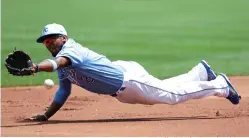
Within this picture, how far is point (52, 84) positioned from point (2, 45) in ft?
19.8

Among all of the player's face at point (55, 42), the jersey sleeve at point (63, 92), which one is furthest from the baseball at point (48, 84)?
the player's face at point (55, 42)

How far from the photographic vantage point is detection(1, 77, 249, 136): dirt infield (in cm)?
615

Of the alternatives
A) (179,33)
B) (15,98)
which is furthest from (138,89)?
(179,33)

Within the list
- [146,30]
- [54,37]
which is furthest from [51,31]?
[146,30]

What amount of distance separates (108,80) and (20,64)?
110 cm

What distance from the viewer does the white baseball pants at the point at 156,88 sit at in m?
7.12

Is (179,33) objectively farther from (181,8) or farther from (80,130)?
(80,130)

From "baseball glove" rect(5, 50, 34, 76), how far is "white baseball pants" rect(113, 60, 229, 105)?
48.7 inches

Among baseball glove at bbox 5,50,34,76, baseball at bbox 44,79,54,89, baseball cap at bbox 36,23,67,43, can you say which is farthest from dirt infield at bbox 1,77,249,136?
baseball cap at bbox 36,23,67,43

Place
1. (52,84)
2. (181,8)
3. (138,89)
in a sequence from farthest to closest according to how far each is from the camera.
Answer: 1. (181,8)
2. (52,84)
3. (138,89)

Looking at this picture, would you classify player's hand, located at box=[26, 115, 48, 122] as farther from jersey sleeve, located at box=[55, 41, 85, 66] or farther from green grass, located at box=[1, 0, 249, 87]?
green grass, located at box=[1, 0, 249, 87]

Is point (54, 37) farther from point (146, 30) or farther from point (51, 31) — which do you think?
point (146, 30)

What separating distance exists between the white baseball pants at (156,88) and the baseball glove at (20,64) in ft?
4.06

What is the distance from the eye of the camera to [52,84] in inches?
416
